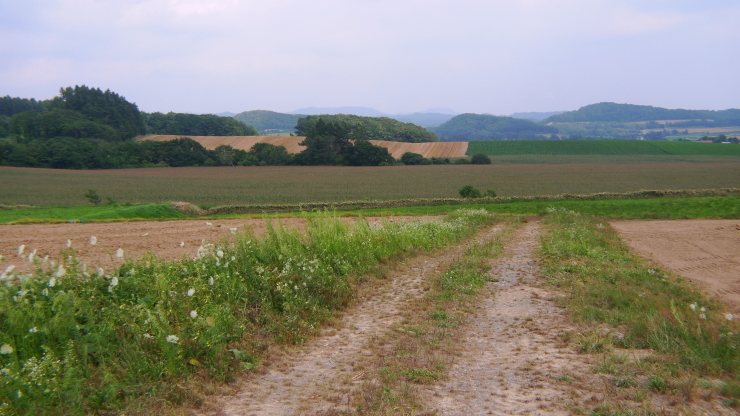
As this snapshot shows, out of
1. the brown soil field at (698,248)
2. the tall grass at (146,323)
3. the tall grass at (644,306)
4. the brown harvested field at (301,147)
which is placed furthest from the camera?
the brown harvested field at (301,147)

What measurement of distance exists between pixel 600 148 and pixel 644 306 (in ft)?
275

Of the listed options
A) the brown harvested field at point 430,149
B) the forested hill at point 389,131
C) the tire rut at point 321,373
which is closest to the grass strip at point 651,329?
the tire rut at point 321,373

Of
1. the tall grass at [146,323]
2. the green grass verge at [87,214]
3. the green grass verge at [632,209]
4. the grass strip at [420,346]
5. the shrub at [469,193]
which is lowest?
the green grass verge at [632,209]

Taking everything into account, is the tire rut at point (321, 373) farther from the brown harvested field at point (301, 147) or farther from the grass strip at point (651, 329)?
the brown harvested field at point (301, 147)

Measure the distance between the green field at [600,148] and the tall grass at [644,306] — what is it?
67090 mm

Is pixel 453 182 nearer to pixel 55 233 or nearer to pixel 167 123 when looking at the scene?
pixel 55 233

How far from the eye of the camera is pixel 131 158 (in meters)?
64.1

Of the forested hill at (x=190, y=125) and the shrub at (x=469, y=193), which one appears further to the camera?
the forested hill at (x=190, y=125)

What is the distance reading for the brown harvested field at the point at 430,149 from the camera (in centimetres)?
7631

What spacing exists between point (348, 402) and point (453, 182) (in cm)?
4347

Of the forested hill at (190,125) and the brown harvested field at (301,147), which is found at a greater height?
the forested hill at (190,125)

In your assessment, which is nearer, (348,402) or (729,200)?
(348,402)

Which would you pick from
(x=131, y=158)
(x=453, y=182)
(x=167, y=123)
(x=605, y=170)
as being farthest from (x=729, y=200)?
(x=167, y=123)

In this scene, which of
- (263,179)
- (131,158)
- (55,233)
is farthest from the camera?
(131,158)
